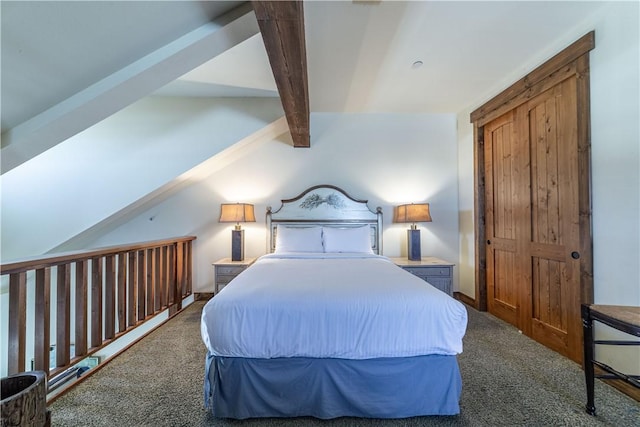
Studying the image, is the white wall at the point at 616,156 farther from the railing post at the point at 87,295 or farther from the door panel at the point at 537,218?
the railing post at the point at 87,295

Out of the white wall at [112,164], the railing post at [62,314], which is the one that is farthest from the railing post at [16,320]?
the white wall at [112,164]

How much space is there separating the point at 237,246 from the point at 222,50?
2382 millimetres

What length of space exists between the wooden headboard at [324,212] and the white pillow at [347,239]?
306 mm

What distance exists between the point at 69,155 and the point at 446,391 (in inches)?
173

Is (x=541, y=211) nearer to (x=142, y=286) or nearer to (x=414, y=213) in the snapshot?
(x=414, y=213)

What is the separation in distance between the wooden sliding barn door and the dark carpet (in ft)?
1.21

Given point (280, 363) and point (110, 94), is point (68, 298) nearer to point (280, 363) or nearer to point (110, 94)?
point (110, 94)

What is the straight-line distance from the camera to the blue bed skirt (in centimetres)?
158

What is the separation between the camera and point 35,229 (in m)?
3.19

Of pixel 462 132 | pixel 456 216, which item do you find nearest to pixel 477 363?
pixel 456 216

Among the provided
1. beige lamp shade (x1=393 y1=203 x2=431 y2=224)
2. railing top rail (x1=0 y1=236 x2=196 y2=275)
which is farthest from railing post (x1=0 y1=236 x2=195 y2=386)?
beige lamp shade (x1=393 y1=203 x2=431 y2=224)

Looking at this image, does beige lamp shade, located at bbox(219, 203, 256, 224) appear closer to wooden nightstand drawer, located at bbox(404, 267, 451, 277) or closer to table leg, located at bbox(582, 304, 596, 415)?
wooden nightstand drawer, located at bbox(404, 267, 451, 277)

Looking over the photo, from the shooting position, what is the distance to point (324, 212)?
12.6 ft

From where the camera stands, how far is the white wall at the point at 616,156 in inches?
70.6
